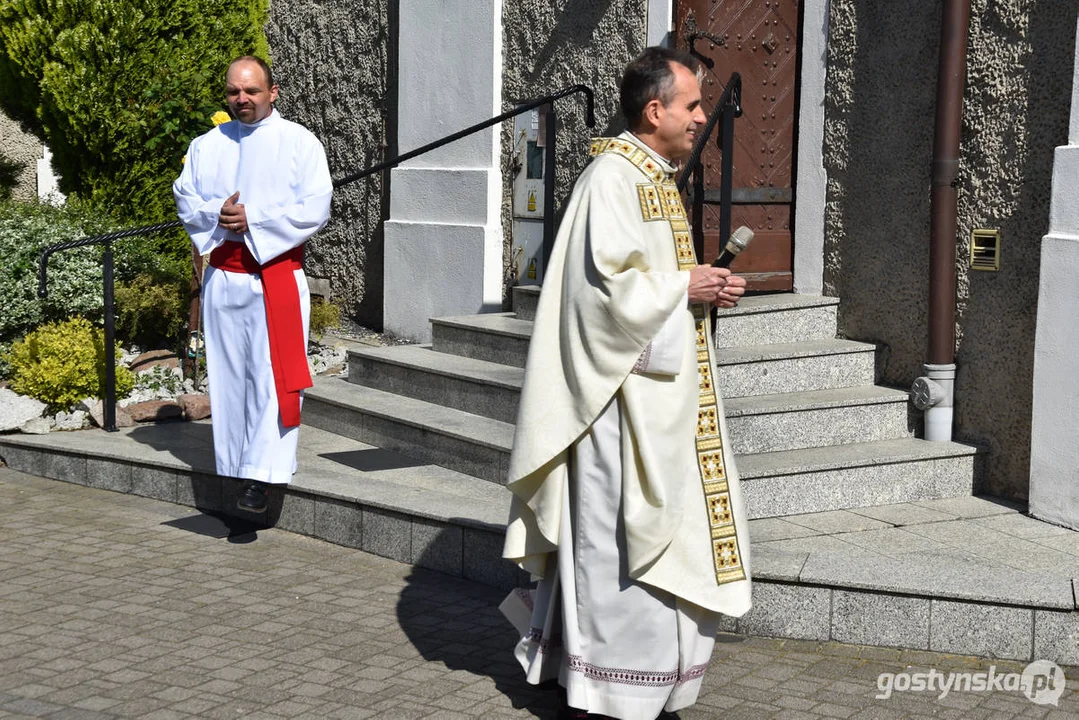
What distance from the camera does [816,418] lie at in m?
6.27

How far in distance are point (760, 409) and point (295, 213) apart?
2200 mm

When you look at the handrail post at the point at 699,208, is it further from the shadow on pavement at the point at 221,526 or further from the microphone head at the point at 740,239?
the microphone head at the point at 740,239

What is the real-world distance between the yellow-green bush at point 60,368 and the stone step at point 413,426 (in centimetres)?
124

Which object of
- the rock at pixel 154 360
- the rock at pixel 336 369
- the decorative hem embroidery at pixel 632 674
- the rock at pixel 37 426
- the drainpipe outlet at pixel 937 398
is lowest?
the decorative hem embroidery at pixel 632 674

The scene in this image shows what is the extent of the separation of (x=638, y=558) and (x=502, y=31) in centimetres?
610

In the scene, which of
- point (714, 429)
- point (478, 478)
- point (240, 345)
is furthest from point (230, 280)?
point (714, 429)

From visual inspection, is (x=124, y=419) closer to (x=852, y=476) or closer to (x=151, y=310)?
(x=151, y=310)

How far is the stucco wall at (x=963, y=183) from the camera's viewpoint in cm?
594

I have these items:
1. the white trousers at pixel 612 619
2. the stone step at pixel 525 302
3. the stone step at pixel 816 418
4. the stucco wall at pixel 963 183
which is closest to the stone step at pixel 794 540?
the stone step at pixel 816 418

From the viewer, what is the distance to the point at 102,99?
1009cm

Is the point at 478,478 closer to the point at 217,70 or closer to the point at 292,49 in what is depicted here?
the point at 217,70

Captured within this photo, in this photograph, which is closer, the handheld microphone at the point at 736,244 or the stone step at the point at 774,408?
the handheld microphone at the point at 736,244

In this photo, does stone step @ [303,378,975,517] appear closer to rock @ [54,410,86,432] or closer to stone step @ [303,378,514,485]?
stone step @ [303,378,514,485]

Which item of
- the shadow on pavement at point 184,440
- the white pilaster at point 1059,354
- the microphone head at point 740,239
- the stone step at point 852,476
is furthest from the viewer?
the shadow on pavement at point 184,440
